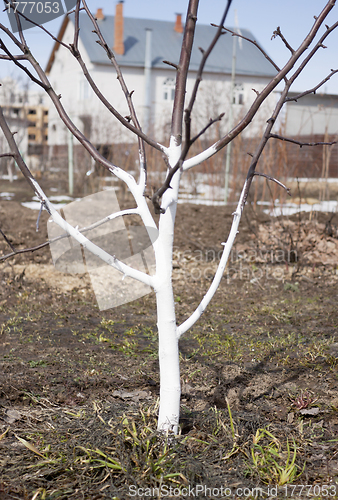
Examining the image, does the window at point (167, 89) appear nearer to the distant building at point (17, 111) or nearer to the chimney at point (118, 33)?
the chimney at point (118, 33)

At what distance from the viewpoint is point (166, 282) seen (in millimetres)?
1861

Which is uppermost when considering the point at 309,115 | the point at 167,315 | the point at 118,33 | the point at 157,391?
the point at 118,33

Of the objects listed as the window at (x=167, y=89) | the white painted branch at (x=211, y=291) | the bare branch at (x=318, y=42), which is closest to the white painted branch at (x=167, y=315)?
the white painted branch at (x=211, y=291)

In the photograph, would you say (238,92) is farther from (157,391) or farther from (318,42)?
(157,391)

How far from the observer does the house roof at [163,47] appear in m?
24.7

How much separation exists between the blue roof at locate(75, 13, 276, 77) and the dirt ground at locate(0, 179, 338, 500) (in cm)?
2253

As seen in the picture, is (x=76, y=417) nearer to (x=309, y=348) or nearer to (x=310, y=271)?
(x=309, y=348)

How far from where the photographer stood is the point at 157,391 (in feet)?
8.32

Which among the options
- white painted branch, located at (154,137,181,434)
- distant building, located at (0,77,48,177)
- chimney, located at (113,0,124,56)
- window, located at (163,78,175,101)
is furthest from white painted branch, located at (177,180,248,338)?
chimney, located at (113,0,124,56)

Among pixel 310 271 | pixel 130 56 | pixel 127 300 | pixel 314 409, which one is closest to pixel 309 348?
pixel 314 409

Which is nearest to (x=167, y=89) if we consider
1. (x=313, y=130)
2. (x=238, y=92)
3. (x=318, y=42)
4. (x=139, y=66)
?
(x=139, y=66)

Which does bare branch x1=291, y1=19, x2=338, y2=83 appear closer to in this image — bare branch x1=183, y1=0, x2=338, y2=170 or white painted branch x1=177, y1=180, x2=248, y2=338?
bare branch x1=183, y1=0, x2=338, y2=170

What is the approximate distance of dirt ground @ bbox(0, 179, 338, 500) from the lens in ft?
5.62

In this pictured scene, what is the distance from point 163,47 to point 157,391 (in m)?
26.6
